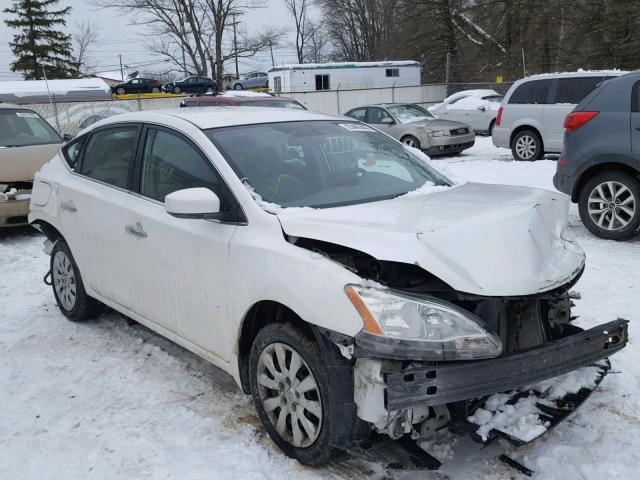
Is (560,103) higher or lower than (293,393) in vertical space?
higher

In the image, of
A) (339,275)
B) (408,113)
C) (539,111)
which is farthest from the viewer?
(408,113)

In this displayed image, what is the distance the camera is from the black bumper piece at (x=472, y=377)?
8.18 feet

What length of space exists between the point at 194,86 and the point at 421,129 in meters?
31.1

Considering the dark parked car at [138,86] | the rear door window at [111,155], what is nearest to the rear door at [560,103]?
the rear door window at [111,155]

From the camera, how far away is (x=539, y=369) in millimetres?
2674

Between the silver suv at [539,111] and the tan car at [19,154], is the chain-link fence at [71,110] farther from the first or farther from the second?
the silver suv at [539,111]

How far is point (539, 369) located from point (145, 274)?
2.43m

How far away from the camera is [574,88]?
12.4 meters

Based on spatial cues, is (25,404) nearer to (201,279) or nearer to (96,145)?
(201,279)

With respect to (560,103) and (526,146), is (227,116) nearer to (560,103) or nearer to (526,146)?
(560,103)

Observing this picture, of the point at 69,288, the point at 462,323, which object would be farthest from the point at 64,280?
the point at 462,323

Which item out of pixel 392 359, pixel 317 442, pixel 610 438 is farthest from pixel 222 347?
pixel 610 438

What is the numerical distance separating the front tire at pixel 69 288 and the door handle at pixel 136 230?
1.05m

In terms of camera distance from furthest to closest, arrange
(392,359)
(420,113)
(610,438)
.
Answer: (420,113) < (610,438) < (392,359)
